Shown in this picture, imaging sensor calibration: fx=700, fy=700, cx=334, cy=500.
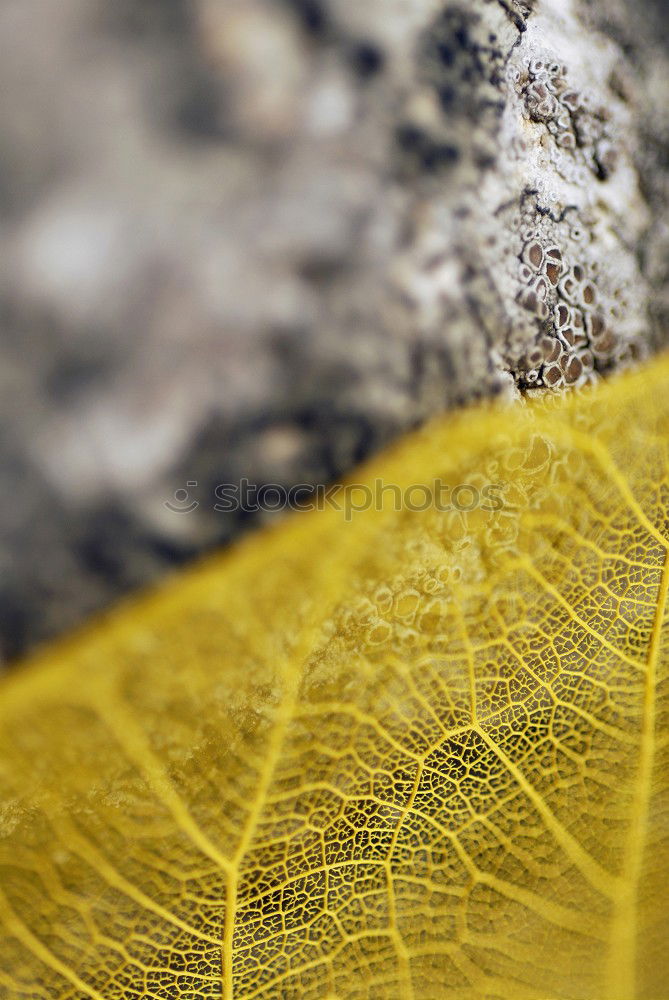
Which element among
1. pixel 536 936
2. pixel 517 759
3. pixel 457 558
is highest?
pixel 457 558

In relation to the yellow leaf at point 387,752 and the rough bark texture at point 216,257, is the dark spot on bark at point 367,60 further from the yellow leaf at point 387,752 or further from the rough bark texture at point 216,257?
the yellow leaf at point 387,752

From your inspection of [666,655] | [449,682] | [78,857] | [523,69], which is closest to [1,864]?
[78,857]

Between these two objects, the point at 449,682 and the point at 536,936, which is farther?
the point at 536,936

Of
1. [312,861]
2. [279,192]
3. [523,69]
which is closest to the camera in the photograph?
[279,192]

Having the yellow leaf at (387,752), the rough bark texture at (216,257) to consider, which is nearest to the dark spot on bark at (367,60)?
the rough bark texture at (216,257)

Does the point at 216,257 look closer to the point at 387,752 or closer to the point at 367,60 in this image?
the point at 367,60

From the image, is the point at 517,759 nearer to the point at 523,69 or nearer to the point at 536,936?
the point at 536,936

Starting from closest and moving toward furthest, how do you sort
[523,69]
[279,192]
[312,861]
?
[279,192] → [523,69] → [312,861]
